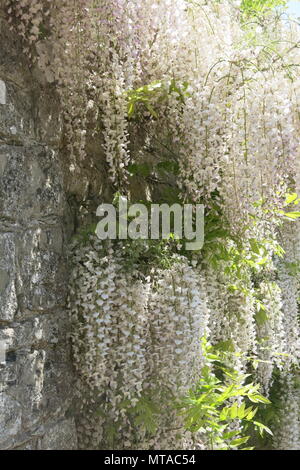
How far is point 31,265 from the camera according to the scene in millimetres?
1993

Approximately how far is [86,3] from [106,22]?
0.32 feet

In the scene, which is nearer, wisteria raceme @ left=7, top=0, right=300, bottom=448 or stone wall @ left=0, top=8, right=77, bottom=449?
stone wall @ left=0, top=8, right=77, bottom=449

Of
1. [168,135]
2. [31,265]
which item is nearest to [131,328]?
[31,265]

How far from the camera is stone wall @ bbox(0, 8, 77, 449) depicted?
A: 6.14ft

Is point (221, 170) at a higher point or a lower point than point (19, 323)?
higher

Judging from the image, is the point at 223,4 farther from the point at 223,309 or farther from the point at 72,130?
the point at 223,309

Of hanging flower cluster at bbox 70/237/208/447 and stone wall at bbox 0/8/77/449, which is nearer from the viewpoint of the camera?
stone wall at bbox 0/8/77/449

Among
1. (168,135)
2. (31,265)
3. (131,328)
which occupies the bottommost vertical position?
(131,328)

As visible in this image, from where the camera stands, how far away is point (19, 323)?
1.92m

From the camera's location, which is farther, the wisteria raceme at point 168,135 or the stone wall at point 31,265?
the wisteria raceme at point 168,135

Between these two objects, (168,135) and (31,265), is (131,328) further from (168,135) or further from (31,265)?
(168,135)

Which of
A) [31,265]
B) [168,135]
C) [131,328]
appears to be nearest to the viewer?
[31,265]

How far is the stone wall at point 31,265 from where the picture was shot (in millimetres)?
1871
